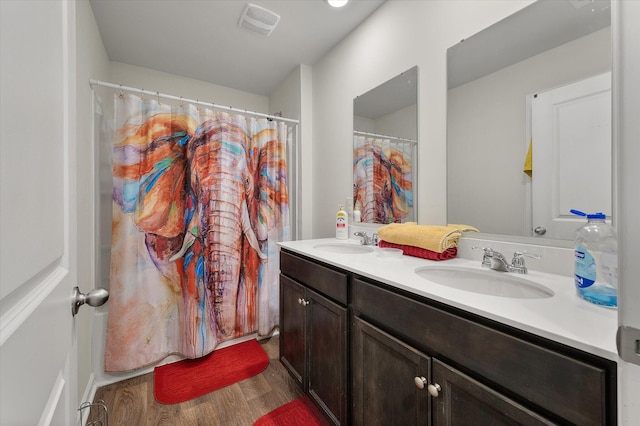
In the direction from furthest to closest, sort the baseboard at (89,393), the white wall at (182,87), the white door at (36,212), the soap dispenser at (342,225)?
the white wall at (182,87), the soap dispenser at (342,225), the baseboard at (89,393), the white door at (36,212)

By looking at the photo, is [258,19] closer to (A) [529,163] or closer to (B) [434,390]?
(A) [529,163]

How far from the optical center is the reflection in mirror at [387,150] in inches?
60.8

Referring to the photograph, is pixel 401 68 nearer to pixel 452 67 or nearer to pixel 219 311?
pixel 452 67

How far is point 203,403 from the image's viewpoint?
1515 millimetres

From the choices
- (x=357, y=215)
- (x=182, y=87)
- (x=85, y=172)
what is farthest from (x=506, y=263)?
(x=182, y=87)

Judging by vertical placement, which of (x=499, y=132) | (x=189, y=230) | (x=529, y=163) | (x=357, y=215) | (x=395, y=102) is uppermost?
(x=395, y=102)

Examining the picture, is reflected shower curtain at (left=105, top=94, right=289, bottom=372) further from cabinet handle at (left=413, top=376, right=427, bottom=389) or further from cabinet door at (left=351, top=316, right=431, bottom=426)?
cabinet handle at (left=413, top=376, right=427, bottom=389)

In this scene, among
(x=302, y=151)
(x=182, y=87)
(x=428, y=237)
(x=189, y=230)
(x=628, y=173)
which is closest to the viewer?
(x=628, y=173)

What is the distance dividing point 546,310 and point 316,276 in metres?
0.90

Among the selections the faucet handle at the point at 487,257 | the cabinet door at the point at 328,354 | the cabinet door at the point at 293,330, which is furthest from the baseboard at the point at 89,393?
the faucet handle at the point at 487,257

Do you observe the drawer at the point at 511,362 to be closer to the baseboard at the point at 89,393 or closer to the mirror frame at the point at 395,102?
the mirror frame at the point at 395,102

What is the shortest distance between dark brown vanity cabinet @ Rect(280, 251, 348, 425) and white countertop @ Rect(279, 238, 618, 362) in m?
0.27

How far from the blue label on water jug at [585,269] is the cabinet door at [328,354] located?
79 cm

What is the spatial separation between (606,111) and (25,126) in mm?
1473
